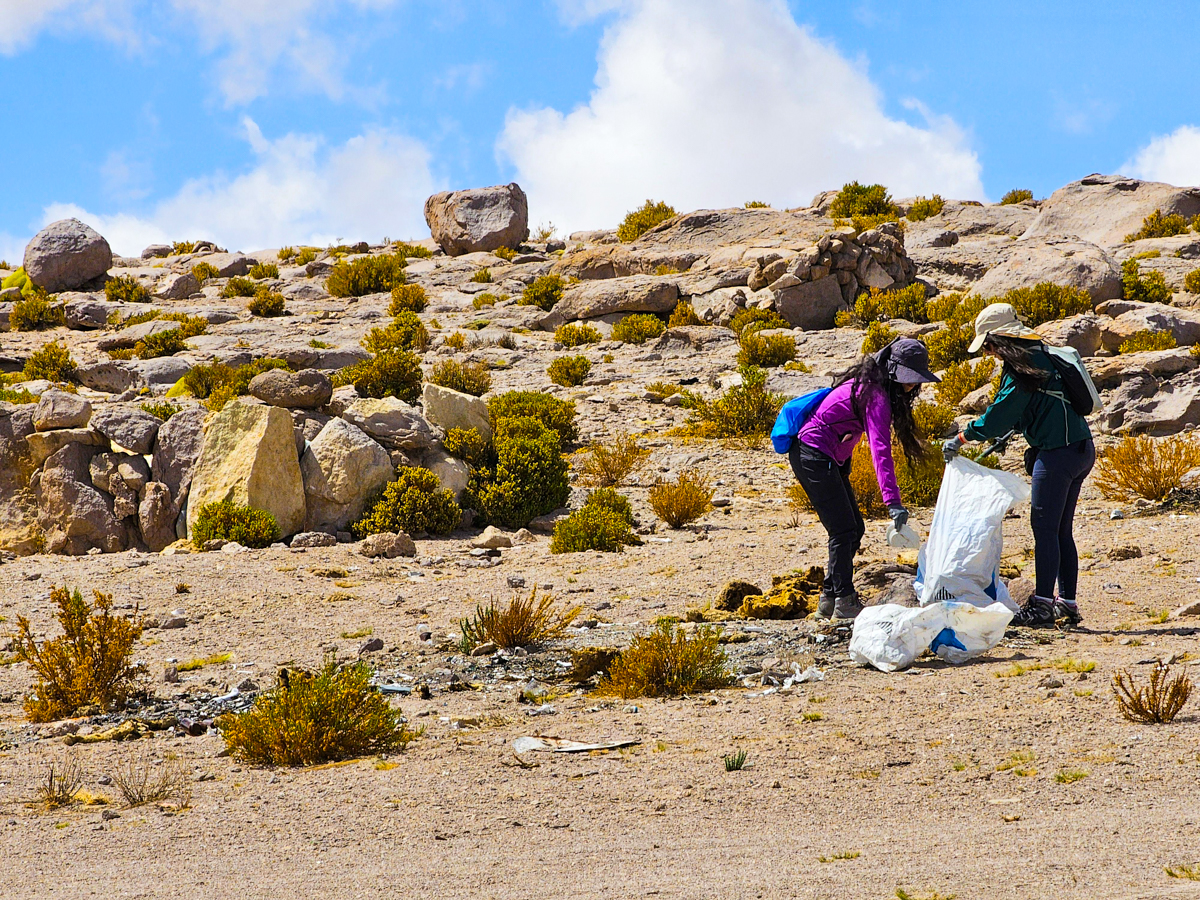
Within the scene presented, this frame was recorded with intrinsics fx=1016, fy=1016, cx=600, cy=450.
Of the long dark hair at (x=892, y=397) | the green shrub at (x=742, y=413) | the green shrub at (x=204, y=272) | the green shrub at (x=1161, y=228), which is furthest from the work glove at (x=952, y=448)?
the green shrub at (x=204, y=272)

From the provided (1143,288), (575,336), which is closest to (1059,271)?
(1143,288)

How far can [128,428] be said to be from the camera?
11555 mm

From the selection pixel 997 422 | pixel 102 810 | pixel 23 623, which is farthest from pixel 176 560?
pixel 997 422

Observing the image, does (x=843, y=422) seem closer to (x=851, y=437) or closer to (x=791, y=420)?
(x=851, y=437)

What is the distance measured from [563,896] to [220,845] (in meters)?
1.41

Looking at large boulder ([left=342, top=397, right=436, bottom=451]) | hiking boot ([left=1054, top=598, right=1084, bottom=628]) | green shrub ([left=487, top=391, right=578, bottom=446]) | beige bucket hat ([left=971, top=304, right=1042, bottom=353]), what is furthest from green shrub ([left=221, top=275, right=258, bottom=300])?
hiking boot ([left=1054, top=598, right=1084, bottom=628])

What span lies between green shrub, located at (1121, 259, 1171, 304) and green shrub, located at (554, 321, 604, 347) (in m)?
10.6

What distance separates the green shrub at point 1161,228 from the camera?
26.1 meters

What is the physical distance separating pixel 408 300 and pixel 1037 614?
21509 millimetres

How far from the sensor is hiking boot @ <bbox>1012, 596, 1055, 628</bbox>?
612cm

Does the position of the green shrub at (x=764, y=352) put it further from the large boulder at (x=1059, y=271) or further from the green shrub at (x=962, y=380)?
the large boulder at (x=1059, y=271)

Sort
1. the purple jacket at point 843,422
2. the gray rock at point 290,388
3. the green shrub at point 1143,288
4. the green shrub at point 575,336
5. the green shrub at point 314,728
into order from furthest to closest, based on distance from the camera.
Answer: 1. the green shrub at point 575,336
2. the green shrub at point 1143,288
3. the gray rock at point 290,388
4. the purple jacket at point 843,422
5. the green shrub at point 314,728

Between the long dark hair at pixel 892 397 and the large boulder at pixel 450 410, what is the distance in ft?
22.9

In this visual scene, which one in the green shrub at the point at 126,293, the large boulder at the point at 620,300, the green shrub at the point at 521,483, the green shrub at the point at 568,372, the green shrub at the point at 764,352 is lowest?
the green shrub at the point at 521,483
